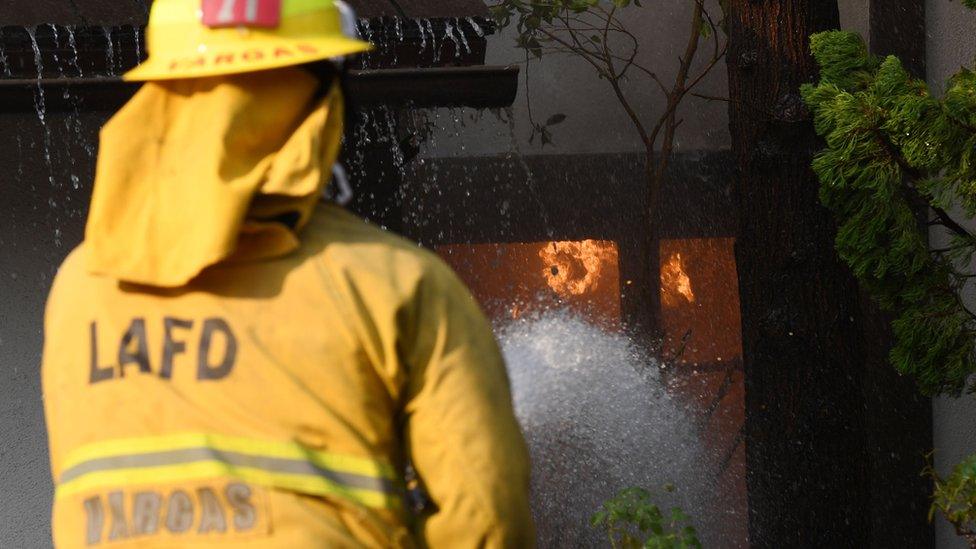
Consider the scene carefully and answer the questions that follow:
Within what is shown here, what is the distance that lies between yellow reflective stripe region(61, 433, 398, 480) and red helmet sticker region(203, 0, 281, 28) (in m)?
0.52

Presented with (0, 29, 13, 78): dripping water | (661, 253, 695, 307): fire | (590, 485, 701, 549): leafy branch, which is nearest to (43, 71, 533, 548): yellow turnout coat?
(590, 485, 701, 549): leafy branch

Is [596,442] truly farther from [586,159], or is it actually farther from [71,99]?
[71,99]

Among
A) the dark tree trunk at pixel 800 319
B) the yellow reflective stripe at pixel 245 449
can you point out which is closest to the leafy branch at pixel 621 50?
the dark tree trunk at pixel 800 319

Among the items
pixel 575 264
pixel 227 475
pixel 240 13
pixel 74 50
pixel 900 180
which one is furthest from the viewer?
pixel 575 264

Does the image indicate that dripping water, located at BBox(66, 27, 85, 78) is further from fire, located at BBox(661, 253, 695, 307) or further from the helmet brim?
the helmet brim

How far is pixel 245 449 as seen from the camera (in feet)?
5.24

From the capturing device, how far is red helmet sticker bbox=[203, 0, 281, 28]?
1.69 metres

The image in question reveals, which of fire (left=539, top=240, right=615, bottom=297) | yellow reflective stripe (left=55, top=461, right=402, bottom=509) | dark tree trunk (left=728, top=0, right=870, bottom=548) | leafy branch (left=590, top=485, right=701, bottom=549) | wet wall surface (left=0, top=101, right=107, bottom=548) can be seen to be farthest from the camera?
fire (left=539, top=240, right=615, bottom=297)

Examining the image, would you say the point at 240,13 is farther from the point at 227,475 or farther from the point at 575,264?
the point at 575,264

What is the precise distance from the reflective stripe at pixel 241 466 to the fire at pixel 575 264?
4826 millimetres

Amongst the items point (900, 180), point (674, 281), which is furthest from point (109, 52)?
point (674, 281)

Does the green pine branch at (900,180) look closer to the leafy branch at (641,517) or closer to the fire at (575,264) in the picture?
the leafy branch at (641,517)

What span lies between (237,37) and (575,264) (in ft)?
15.8

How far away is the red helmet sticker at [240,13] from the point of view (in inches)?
66.7
